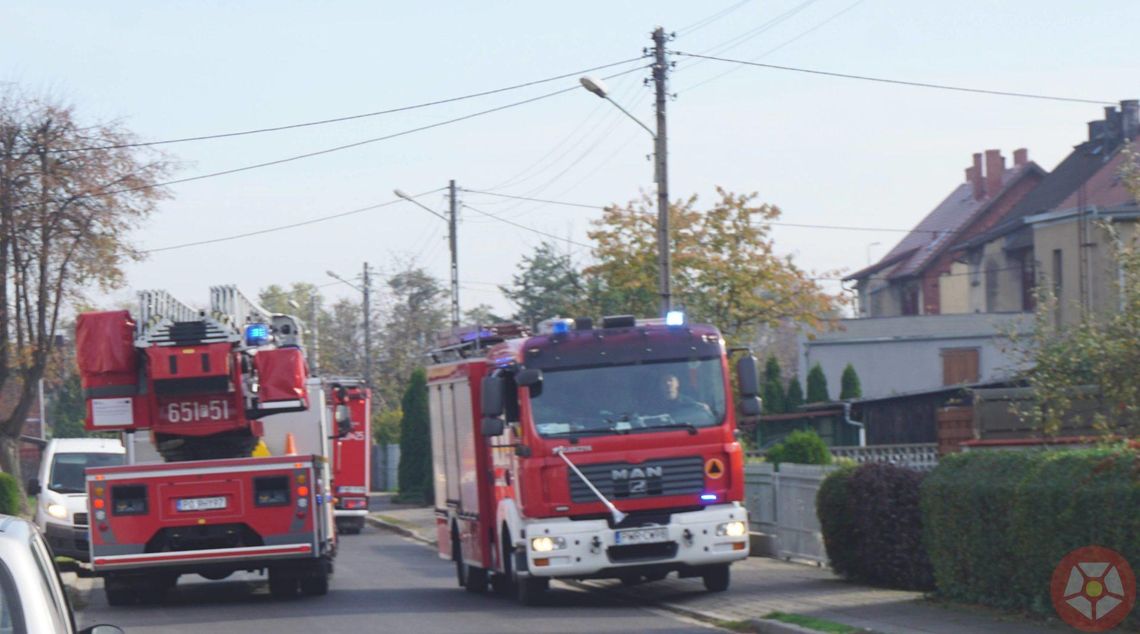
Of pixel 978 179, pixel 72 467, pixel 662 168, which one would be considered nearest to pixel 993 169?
pixel 978 179

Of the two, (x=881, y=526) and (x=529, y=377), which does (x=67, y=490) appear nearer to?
(x=529, y=377)

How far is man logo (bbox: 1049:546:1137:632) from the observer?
34.9ft

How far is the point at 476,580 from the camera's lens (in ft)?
59.8

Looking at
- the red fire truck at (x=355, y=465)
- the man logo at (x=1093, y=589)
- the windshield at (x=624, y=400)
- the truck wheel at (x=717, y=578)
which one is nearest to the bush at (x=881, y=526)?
the truck wheel at (x=717, y=578)

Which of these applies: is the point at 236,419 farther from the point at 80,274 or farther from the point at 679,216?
the point at 679,216

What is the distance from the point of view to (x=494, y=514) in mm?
17109

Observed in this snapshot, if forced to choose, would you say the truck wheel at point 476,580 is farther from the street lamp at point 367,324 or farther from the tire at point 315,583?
the street lamp at point 367,324

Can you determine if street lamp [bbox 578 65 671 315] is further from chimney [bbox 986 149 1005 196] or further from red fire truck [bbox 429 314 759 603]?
chimney [bbox 986 149 1005 196]

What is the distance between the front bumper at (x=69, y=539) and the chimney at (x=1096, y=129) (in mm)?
45222

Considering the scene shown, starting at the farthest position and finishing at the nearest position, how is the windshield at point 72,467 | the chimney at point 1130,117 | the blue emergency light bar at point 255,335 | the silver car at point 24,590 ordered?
1. the chimney at point 1130,117
2. the windshield at point 72,467
3. the blue emergency light bar at point 255,335
4. the silver car at point 24,590

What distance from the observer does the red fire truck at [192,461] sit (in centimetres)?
1599

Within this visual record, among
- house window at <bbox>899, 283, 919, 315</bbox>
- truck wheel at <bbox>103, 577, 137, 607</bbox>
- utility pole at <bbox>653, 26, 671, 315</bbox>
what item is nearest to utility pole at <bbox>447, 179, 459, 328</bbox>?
utility pole at <bbox>653, 26, 671, 315</bbox>

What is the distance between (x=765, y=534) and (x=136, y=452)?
8.75 metres

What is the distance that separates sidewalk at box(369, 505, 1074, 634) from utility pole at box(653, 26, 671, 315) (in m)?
5.11
